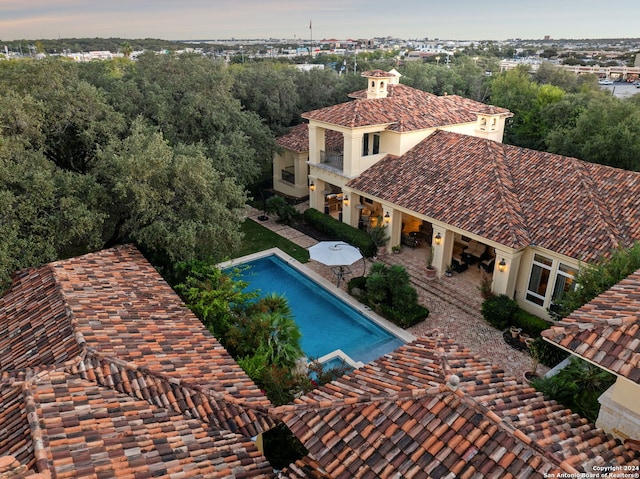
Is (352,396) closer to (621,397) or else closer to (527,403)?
(527,403)

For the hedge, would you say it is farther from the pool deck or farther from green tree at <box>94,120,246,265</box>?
green tree at <box>94,120,246,265</box>

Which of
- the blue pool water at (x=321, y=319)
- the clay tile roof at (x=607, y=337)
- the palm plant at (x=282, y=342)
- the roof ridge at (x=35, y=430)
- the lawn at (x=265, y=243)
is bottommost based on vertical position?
the blue pool water at (x=321, y=319)

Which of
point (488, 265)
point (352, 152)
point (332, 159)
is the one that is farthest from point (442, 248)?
point (332, 159)

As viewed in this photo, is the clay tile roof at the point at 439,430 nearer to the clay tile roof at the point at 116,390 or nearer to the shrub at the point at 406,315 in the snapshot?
the clay tile roof at the point at 116,390

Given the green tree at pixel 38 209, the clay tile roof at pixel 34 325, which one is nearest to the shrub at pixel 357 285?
the green tree at pixel 38 209

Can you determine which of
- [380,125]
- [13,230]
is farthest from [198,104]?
[13,230]

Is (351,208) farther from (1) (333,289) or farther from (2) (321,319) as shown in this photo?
(2) (321,319)
